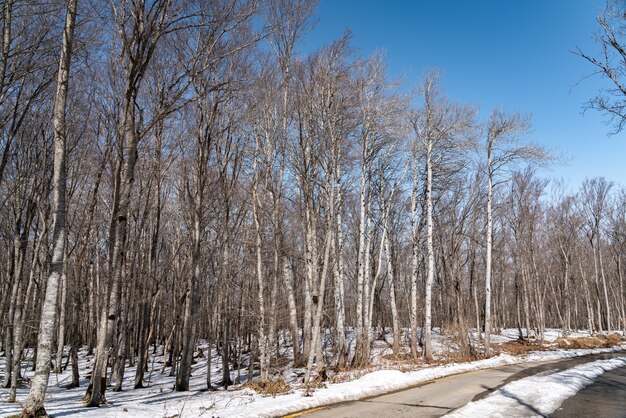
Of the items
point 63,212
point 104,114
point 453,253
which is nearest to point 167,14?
point 63,212

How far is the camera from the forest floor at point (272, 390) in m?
Result: 8.21

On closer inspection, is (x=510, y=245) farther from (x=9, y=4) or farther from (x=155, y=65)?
(x=9, y=4)

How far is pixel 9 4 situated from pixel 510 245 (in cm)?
3820

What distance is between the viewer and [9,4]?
8.82 m

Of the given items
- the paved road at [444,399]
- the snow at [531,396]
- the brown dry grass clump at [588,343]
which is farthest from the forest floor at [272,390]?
the snow at [531,396]

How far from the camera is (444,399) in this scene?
927 cm

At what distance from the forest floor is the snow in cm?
279

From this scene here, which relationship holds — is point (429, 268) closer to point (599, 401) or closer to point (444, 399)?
point (599, 401)

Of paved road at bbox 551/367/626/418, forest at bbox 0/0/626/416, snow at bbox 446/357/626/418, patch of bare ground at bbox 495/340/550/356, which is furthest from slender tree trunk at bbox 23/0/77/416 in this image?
patch of bare ground at bbox 495/340/550/356

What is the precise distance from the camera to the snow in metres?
7.62

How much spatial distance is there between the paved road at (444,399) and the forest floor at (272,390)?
648mm

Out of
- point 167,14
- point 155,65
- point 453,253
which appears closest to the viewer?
point 167,14

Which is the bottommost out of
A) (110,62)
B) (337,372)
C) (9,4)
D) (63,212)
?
(337,372)

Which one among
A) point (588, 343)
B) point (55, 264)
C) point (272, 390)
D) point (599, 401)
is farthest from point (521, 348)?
point (55, 264)
